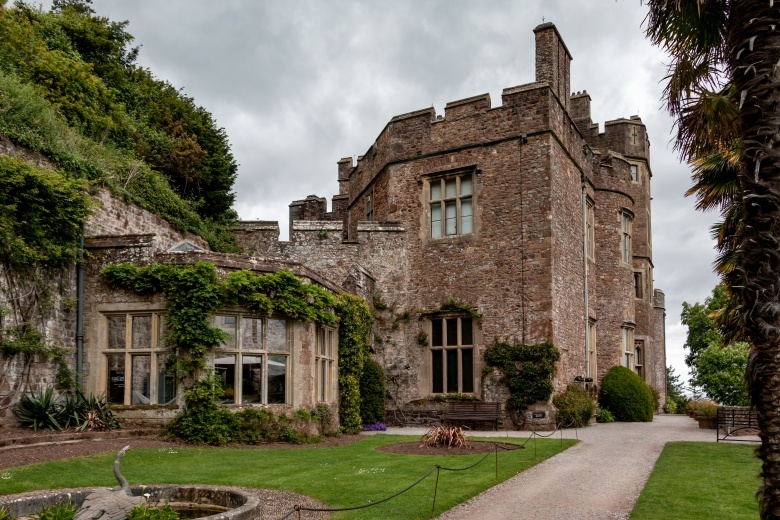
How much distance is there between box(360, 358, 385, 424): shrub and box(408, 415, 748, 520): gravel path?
612cm

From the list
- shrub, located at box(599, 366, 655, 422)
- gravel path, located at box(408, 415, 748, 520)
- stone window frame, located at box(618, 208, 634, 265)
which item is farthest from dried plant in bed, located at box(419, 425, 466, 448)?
stone window frame, located at box(618, 208, 634, 265)

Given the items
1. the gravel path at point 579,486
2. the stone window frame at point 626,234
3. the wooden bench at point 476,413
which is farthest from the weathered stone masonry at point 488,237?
the gravel path at point 579,486

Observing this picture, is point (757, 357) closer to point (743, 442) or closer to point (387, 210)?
point (743, 442)

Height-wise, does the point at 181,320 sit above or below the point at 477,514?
above

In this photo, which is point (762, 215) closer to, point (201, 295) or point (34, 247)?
point (201, 295)

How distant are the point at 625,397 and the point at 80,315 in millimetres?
17413

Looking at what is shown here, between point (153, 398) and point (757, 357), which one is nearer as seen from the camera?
point (757, 357)

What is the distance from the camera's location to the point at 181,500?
26.7 ft

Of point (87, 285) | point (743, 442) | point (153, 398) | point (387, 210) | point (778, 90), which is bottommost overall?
point (743, 442)

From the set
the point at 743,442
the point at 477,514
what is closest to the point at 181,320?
the point at 477,514

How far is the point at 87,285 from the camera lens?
15.0m

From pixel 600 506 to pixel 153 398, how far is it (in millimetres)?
9239

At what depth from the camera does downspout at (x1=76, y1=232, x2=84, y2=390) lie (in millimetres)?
14562

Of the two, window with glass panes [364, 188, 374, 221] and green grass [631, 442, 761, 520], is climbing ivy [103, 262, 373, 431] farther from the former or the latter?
window with glass panes [364, 188, 374, 221]
